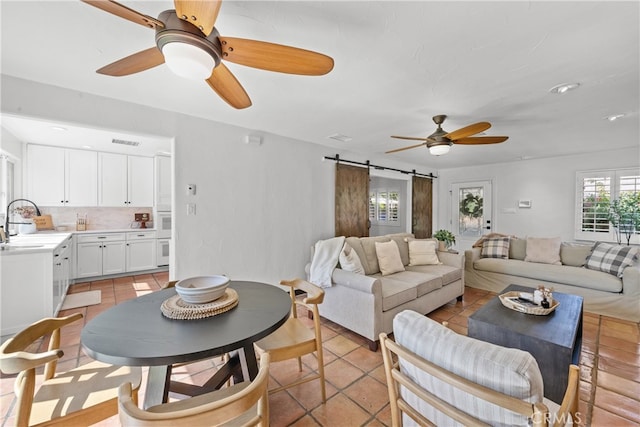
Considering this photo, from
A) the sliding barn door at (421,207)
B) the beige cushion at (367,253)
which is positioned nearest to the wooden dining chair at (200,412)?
the beige cushion at (367,253)

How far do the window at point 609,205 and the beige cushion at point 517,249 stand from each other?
5.20ft

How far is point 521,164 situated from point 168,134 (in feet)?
21.5

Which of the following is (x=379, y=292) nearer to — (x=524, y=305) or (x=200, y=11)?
(x=524, y=305)

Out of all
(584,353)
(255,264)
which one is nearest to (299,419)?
(255,264)

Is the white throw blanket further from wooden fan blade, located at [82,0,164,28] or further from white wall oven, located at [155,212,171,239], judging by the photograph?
white wall oven, located at [155,212,171,239]

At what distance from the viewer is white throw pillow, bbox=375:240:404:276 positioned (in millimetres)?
3359

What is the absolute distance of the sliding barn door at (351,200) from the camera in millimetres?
4477

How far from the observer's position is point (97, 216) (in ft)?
16.6

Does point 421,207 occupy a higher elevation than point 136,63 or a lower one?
lower

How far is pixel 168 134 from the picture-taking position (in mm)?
2852

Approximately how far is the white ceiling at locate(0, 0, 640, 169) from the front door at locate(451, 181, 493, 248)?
2.91 metres

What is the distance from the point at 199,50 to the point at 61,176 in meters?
5.04

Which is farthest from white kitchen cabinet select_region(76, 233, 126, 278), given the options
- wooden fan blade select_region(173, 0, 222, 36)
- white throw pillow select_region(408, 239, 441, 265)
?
white throw pillow select_region(408, 239, 441, 265)

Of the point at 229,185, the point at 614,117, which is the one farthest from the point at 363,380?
the point at 614,117
